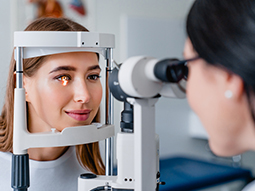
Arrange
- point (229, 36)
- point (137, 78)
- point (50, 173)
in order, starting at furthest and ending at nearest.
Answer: point (50, 173) < point (137, 78) < point (229, 36)

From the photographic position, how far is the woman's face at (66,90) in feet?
2.85

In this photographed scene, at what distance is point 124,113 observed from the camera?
72 centimetres

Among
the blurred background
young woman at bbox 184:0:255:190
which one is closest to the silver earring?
young woman at bbox 184:0:255:190

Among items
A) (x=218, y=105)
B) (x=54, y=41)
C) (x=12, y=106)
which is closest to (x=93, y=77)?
(x=54, y=41)

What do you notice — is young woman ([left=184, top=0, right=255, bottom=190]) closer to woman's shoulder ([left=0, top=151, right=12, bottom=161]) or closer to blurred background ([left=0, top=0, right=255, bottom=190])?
woman's shoulder ([left=0, top=151, right=12, bottom=161])

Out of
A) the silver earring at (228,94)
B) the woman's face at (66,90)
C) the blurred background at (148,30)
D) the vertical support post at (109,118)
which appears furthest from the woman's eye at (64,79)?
the blurred background at (148,30)

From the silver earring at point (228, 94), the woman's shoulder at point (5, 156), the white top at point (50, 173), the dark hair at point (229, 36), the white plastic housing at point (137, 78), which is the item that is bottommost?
the white top at point (50, 173)

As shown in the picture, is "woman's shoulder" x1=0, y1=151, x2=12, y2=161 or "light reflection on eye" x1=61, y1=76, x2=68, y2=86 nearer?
"light reflection on eye" x1=61, y1=76, x2=68, y2=86

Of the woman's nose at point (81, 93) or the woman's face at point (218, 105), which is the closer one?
the woman's face at point (218, 105)

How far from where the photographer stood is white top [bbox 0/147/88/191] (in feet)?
3.40

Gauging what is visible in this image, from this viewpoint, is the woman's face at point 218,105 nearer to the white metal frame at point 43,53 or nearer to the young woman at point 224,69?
the young woman at point 224,69

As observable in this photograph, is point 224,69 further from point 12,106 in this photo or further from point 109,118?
point 12,106

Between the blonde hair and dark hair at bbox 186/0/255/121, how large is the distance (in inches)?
20.5

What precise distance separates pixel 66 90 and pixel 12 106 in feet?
1.00
